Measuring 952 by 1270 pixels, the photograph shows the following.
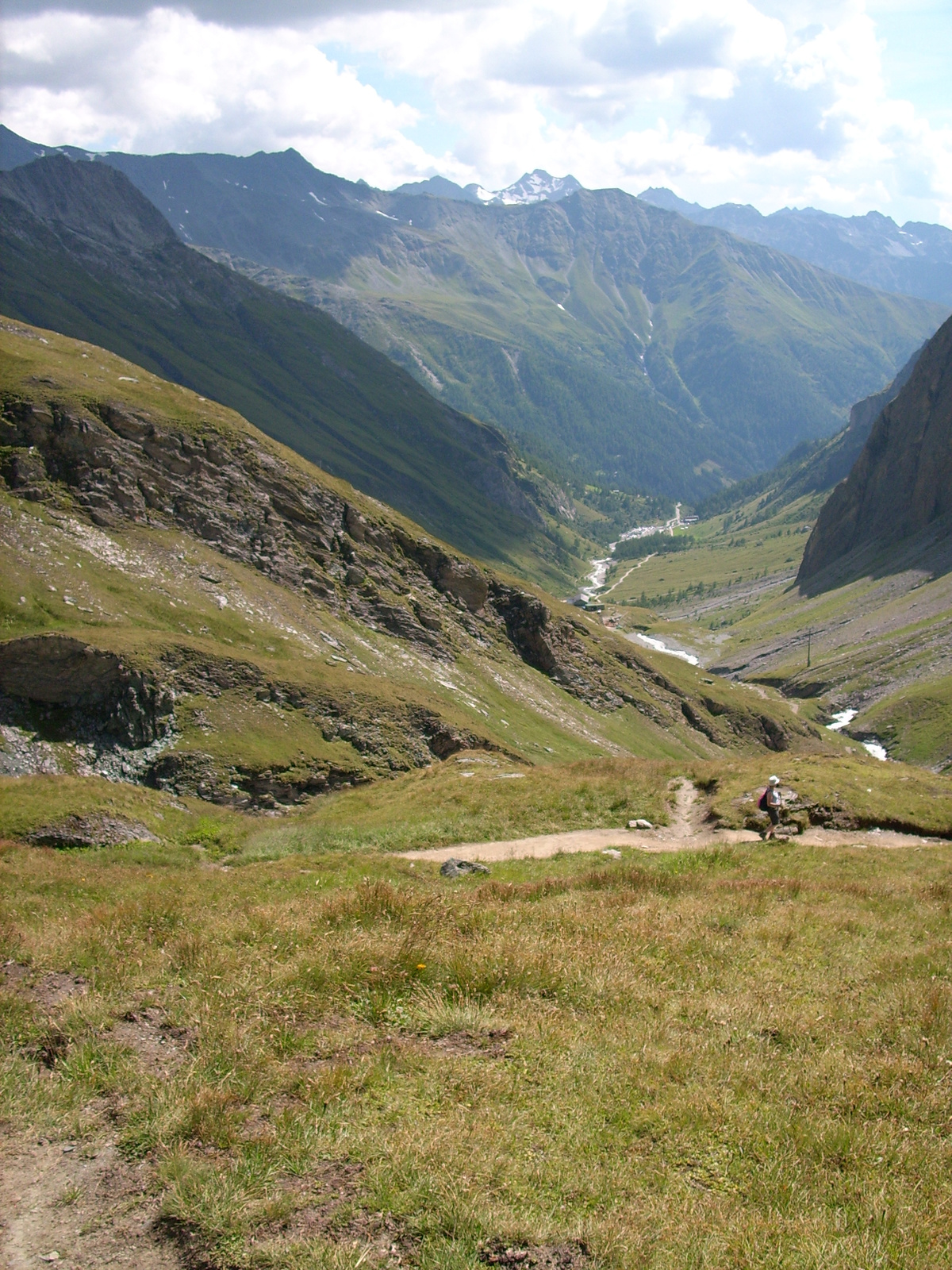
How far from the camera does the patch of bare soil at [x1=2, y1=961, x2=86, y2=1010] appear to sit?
35.7 feet

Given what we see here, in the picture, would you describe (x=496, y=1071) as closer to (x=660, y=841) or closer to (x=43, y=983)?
(x=43, y=983)

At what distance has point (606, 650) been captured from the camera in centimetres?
11075

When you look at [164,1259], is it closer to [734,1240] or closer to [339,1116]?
[339,1116]

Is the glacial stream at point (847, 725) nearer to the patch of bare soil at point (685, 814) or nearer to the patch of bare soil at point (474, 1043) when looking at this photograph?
the patch of bare soil at point (685, 814)

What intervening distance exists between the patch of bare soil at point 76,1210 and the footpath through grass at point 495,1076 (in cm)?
23

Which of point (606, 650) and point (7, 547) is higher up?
point (7, 547)

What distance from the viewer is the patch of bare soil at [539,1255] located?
271 inches

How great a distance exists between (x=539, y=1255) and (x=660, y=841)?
2413 centimetres

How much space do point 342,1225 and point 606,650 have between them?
10533 cm

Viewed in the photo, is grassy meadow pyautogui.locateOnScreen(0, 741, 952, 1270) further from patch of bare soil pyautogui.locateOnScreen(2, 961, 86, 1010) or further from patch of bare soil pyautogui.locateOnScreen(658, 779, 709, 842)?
patch of bare soil pyautogui.locateOnScreen(658, 779, 709, 842)

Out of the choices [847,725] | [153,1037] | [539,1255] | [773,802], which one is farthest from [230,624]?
[847,725]

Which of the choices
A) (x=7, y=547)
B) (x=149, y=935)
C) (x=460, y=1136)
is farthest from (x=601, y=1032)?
(x=7, y=547)

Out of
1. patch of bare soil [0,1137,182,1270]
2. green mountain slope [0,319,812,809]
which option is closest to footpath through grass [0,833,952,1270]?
patch of bare soil [0,1137,182,1270]

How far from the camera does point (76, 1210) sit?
24.0 feet
